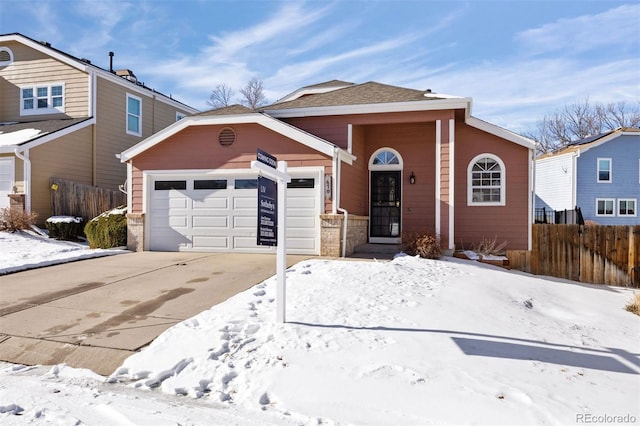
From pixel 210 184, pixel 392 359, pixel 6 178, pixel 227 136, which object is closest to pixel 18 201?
pixel 6 178

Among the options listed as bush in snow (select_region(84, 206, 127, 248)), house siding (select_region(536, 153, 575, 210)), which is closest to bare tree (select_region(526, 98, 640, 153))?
house siding (select_region(536, 153, 575, 210))

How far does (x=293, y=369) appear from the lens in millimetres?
3826

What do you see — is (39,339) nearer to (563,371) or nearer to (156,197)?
(563,371)

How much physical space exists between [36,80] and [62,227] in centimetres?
764

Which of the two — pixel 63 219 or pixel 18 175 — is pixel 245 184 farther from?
pixel 18 175

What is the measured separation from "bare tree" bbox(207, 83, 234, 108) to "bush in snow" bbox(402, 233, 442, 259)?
2888cm

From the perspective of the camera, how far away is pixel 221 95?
35.9 metres

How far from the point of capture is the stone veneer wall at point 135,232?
11445 millimetres

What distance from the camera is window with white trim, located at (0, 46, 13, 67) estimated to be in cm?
1705

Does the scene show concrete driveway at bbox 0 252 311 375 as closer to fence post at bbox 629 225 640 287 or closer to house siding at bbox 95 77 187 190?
house siding at bbox 95 77 187 190

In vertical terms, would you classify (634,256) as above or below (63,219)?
below

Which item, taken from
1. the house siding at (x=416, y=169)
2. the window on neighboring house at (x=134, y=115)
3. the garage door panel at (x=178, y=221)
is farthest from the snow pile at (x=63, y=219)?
the house siding at (x=416, y=169)

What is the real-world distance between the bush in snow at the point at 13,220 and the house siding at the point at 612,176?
24515mm

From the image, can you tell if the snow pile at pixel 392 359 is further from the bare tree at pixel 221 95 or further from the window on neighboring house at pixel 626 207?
the bare tree at pixel 221 95
